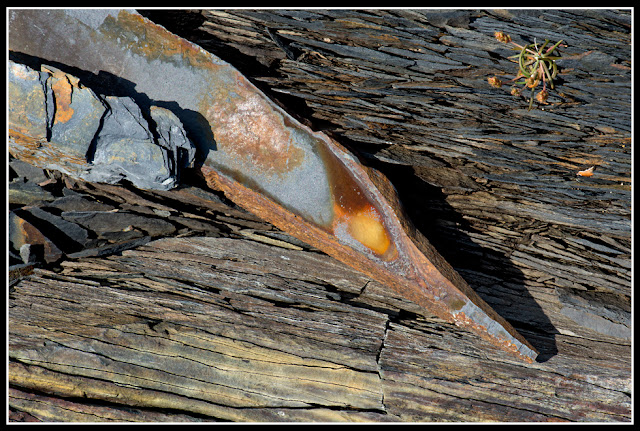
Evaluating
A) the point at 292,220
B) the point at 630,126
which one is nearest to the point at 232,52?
the point at 292,220

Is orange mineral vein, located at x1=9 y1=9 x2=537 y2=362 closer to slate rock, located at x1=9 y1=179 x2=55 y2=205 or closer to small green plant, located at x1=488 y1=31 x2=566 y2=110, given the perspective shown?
slate rock, located at x1=9 y1=179 x2=55 y2=205

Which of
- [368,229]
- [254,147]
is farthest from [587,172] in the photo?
[254,147]

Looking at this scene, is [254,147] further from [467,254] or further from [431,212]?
[467,254]

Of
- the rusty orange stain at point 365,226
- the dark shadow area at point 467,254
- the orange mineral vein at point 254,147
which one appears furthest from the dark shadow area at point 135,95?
the dark shadow area at point 467,254

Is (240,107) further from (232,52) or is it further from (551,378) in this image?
(551,378)

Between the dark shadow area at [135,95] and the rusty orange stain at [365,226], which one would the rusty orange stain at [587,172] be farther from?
the dark shadow area at [135,95]

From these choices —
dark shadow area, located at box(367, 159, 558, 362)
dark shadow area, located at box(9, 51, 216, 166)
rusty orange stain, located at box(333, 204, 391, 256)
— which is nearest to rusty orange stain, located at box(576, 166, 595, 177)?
dark shadow area, located at box(367, 159, 558, 362)
